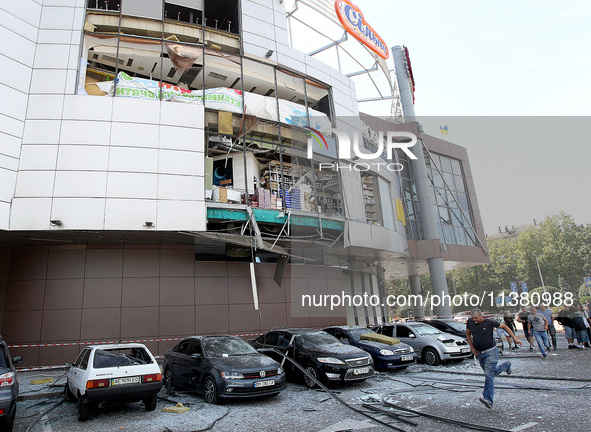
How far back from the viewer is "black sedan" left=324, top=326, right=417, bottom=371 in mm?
10352

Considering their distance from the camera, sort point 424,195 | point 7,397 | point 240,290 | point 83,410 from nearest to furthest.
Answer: point 7,397, point 83,410, point 240,290, point 424,195

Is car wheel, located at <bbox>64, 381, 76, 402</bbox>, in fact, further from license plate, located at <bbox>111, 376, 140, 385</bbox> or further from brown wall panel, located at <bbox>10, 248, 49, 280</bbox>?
brown wall panel, located at <bbox>10, 248, 49, 280</bbox>

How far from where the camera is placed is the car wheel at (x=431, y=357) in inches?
447

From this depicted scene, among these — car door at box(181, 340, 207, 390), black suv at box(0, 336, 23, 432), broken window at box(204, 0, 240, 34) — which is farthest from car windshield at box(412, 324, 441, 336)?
broken window at box(204, 0, 240, 34)

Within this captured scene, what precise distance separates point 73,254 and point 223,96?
31.5 feet

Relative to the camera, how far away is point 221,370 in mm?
7422

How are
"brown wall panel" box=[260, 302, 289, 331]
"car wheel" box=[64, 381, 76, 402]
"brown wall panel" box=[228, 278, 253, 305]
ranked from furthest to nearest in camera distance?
"brown wall panel" box=[260, 302, 289, 331], "brown wall panel" box=[228, 278, 253, 305], "car wheel" box=[64, 381, 76, 402]

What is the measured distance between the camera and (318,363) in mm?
8734

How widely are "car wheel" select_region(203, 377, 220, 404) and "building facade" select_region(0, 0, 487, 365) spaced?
700cm

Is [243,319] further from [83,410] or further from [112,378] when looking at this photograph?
[83,410]

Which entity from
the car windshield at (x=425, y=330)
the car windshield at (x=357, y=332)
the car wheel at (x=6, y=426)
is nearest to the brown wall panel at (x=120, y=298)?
the car windshield at (x=357, y=332)

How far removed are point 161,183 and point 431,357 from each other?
11.8 meters

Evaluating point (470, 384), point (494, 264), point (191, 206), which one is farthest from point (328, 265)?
point (494, 264)

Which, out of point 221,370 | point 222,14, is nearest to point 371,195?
point 222,14
